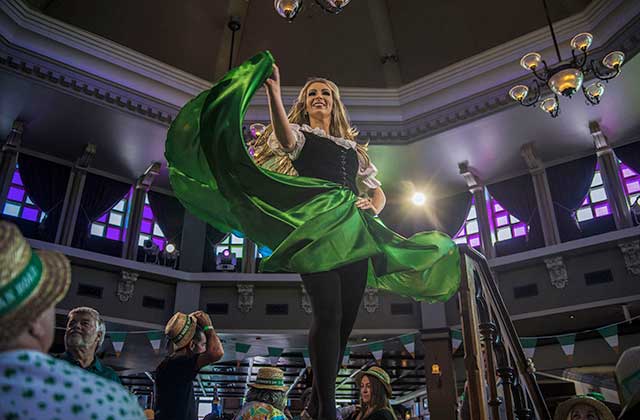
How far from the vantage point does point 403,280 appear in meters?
2.26

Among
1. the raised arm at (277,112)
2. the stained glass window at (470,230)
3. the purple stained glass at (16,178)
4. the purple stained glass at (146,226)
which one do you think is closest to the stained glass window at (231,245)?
the purple stained glass at (146,226)

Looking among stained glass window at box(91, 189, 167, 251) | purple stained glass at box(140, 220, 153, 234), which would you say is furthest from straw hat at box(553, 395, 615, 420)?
purple stained glass at box(140, 220, 153, 234)

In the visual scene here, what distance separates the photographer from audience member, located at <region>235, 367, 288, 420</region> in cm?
229

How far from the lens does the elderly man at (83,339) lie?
1866mm

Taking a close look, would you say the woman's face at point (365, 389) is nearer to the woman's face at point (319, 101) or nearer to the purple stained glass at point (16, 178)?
the woman's face at point (319, 101)

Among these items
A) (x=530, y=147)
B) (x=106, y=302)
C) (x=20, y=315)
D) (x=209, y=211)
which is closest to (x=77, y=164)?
(x=106, y=302)

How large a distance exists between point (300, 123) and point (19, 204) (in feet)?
33.2

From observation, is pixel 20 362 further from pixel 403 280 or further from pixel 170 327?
pixel 403 280

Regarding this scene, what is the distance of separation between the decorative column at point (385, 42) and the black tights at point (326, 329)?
883 cm

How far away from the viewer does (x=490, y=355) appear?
7.40 feet

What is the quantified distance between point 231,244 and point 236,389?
780 centimetres

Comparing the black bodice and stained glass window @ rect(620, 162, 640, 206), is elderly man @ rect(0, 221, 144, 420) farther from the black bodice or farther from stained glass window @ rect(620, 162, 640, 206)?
stained glass window @ rect(620, 162, 640, 206)

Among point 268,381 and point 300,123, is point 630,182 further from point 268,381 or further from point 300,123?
point 268,381

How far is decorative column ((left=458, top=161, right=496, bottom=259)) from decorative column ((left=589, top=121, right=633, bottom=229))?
7.60 feet
